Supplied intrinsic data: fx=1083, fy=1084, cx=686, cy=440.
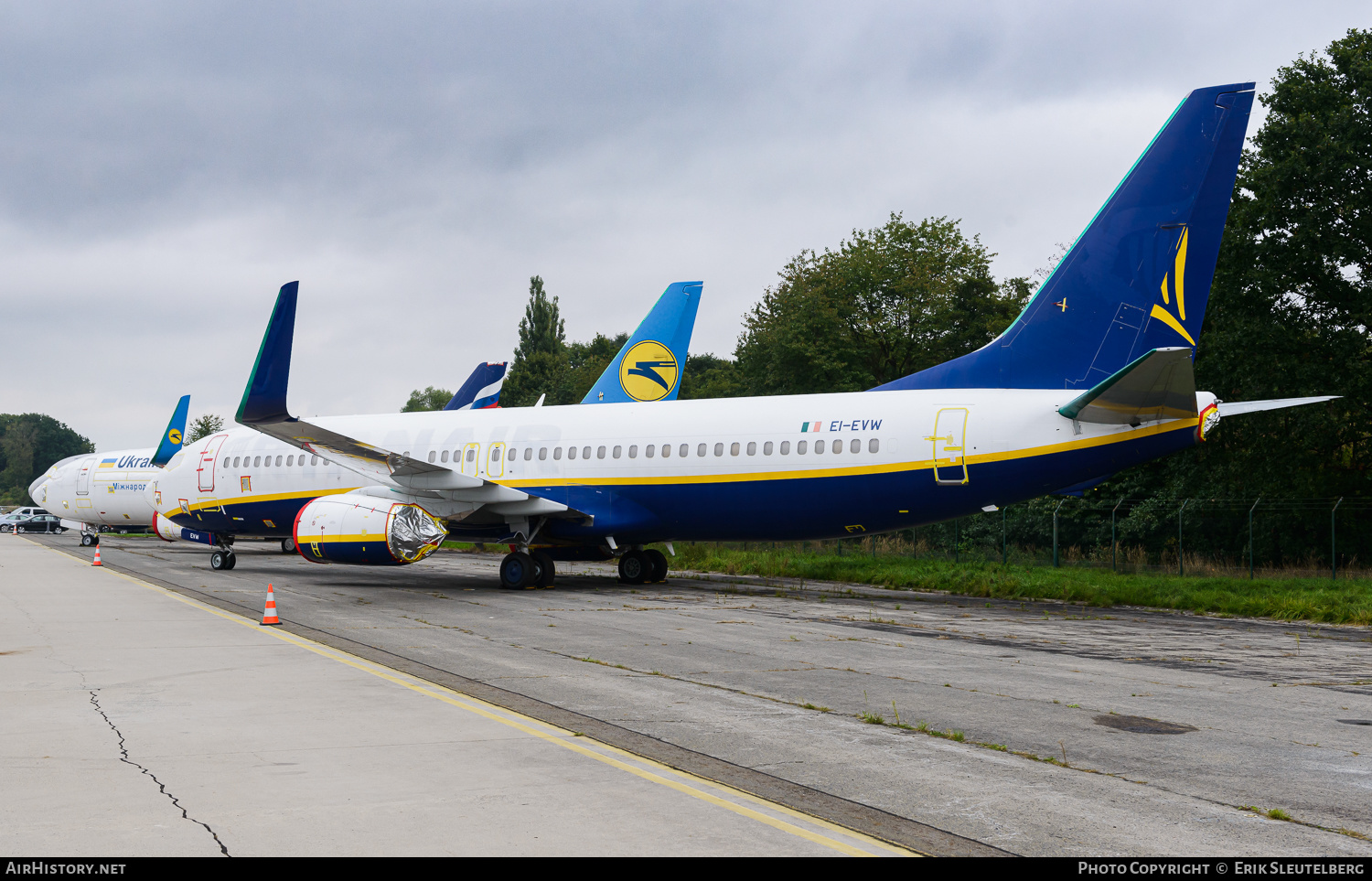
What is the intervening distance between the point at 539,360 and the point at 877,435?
7278 cm

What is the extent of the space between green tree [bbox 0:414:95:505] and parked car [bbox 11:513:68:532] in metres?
82.8

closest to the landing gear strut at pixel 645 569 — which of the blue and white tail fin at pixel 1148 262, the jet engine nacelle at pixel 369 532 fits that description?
the jet engine nacelle at pixel 369 532

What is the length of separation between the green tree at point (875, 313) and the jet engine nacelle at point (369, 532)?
27.9 metres

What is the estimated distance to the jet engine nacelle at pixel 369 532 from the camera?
68.8ft

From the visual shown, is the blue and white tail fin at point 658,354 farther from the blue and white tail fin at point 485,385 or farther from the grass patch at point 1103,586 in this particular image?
the blue and white tail fin at point 485,385

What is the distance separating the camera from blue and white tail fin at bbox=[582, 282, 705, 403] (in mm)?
30062

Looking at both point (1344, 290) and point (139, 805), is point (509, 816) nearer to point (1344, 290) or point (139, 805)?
point (139, 805)

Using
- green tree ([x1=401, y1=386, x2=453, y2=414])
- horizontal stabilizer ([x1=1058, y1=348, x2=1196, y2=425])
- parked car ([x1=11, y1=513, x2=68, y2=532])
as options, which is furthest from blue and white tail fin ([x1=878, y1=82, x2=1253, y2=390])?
green tree ([x1=401, y1=386, x2=453, y2=414])

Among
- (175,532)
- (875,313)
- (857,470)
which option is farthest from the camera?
(875,313)

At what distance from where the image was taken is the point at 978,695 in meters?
9.83

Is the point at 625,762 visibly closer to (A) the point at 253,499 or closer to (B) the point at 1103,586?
(B) the point at 1103,586

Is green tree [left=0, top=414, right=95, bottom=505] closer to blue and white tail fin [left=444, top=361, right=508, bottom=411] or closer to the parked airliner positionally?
blue and white tail fin [left=444, top=361, right=508, bottom=411]

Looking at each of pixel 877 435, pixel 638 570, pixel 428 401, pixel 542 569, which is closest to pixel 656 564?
pixel 638 570

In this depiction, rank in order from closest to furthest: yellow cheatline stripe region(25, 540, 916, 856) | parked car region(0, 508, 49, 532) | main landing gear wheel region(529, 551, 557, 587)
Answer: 1. yellow cheatline stripe region(25, 540, 916, 856)
2. main landing gear wheel region(529, 551, 557, 587)
3. parked car region(0, 508, 49, 532)
